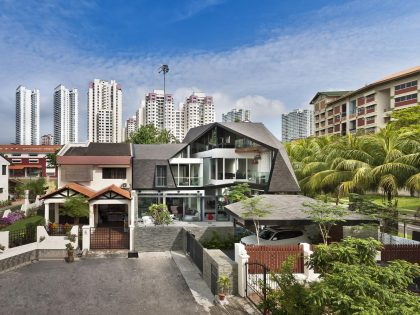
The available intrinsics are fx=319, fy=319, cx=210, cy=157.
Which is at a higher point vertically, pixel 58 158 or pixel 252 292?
pixel 58 158

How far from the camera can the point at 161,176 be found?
30.1 m

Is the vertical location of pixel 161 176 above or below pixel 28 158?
below

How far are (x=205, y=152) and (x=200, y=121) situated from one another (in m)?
106

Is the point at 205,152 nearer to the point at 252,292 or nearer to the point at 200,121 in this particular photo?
the point at 252,292

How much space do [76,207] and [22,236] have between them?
4332mm

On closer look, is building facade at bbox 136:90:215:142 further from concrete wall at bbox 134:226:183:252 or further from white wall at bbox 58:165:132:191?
concrete wall at bbox 134:226:183:252

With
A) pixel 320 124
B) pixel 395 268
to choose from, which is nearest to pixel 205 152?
pixel 395 268

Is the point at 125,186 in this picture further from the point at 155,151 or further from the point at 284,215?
the point at 284,215

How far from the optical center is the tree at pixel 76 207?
23.3 metres

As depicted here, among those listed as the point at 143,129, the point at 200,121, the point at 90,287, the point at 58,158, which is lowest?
the point at 90,287

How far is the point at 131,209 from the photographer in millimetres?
22656

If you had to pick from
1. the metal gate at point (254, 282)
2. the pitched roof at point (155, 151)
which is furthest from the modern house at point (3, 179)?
the metal gate at point (254, 282)

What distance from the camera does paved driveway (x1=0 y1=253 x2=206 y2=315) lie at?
494 inches

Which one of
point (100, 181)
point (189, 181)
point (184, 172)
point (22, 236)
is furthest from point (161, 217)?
point (100, 181)
